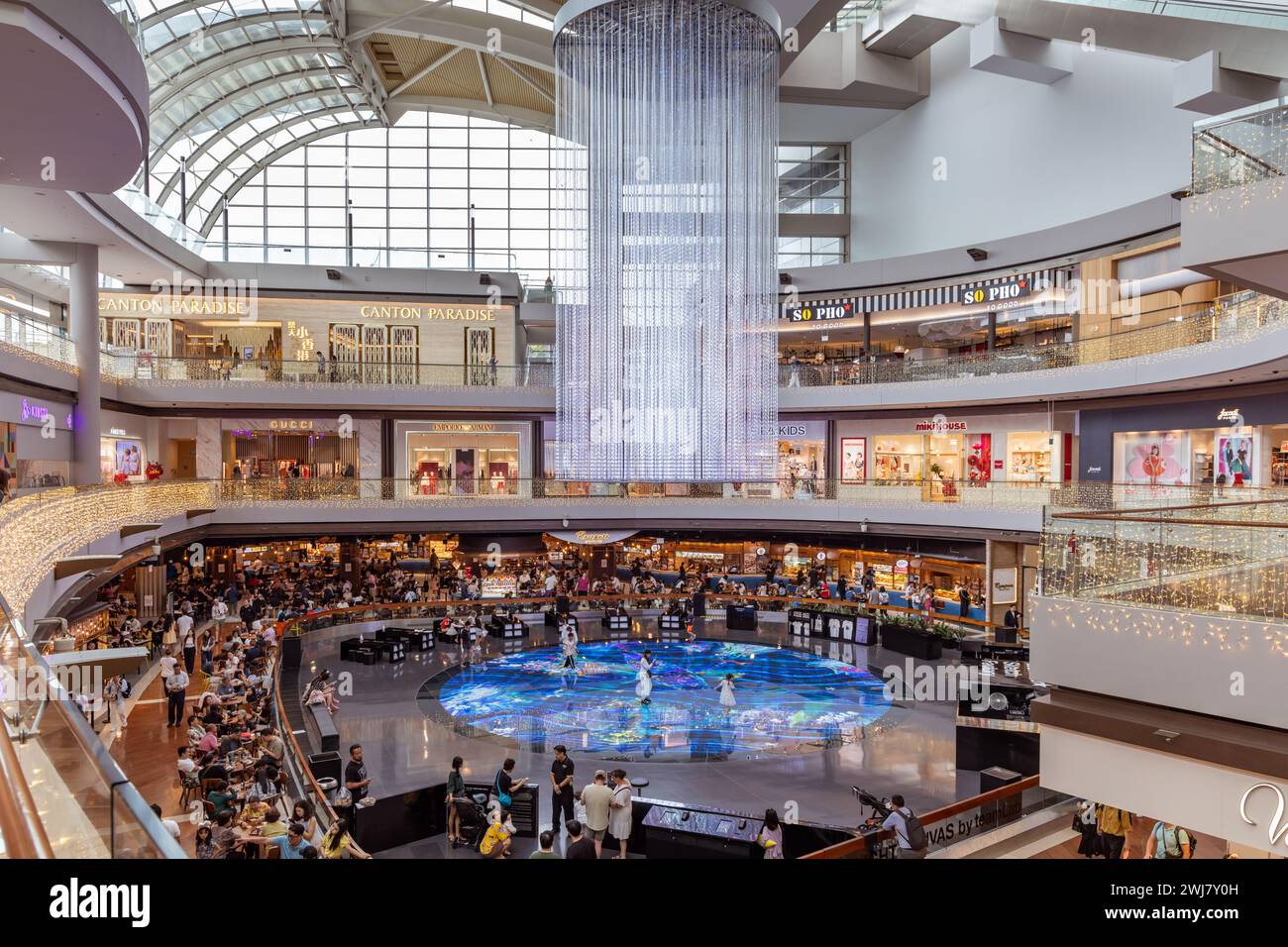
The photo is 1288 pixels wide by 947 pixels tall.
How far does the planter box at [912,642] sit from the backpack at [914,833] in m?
11.8

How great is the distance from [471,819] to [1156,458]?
20.1 m

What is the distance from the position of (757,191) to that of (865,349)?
11.6m

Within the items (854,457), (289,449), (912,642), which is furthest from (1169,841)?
(289,449)

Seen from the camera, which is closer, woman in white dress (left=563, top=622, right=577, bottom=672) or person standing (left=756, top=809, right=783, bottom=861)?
person standing (left=756, top=809, right=783, bottom=861)

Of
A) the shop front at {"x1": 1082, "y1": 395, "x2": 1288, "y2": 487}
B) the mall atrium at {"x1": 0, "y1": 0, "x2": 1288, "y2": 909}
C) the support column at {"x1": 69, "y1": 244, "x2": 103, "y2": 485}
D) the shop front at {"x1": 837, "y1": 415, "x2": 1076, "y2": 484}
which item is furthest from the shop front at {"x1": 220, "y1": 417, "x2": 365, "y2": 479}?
the shop front at {"x1": 1082, "y1": 395, "x2": 1288, "y2": 487}

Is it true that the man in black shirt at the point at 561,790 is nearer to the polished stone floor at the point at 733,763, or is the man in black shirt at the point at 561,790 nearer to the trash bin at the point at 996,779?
the polished stone floor at the point at 733,763

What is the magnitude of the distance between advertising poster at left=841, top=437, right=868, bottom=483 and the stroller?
78.5ft

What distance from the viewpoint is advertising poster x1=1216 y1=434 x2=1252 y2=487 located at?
19547 mm

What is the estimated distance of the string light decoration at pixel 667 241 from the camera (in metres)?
20.8

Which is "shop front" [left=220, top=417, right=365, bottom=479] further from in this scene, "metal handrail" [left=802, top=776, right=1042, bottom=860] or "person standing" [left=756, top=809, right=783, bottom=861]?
"metal handrail" [left=802, top=776, right=1042, bottom=860]

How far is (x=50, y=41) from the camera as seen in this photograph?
7113 millimetres

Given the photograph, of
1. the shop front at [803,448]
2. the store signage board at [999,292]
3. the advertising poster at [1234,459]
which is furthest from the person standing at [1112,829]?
the shop front at [803,448]
